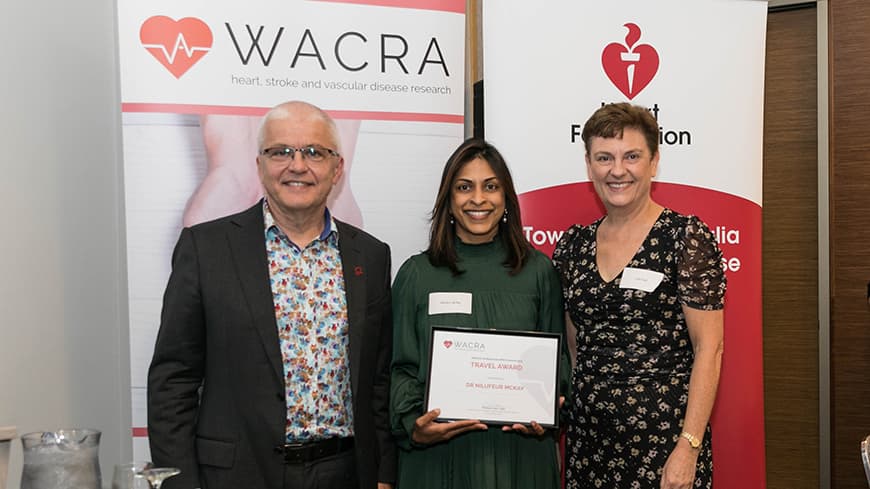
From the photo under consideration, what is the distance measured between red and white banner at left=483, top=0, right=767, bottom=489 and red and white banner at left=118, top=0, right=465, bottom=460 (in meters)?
0.32

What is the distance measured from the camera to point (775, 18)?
4094mm

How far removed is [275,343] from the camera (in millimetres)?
2340

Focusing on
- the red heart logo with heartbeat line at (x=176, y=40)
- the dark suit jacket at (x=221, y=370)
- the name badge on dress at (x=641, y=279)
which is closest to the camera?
the dark suit jacket at (x=221, y=370)

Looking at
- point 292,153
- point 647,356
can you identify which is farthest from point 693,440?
point 292,153

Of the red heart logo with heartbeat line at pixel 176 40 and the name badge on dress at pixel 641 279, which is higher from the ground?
the red heart logo with heartbeat line at pixel 176 40

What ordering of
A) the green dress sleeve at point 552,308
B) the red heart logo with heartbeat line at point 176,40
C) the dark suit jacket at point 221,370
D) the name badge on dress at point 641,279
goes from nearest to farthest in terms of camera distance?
the dark suit jacket at point 221,370 → the name badge on dress at point 641,279 → the green dress sleeve at point 552,308 → the red heart logo with heartbeat line at point 176,40

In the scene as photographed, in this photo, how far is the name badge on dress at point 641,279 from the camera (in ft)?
8.11

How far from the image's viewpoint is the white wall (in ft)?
8.74

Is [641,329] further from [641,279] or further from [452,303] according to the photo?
[452,303]

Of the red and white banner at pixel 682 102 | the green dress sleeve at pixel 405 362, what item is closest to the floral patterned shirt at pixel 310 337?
the green dress sleeve at pixel 405 362

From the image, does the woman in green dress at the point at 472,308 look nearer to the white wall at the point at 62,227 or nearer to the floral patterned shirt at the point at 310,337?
the floral patterned shirt at the point at 310,337

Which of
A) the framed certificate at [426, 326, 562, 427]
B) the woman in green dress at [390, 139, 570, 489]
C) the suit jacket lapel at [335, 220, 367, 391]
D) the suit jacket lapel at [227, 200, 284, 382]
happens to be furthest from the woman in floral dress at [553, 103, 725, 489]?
the suit jacket lapel at [227, 200, 284, 382]

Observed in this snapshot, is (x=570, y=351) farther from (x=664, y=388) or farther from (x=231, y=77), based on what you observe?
(x=231, y=77)

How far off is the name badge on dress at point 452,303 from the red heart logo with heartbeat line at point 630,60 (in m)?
1.43
